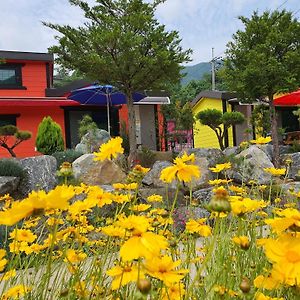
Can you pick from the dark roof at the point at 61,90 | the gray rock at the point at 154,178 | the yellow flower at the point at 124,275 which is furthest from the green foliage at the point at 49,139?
the yellow flower at the point at 124,275

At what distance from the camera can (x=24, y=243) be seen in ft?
4.60

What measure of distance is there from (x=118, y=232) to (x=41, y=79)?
526 inches

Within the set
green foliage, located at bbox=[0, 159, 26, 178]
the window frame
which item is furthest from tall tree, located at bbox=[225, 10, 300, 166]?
the window frame

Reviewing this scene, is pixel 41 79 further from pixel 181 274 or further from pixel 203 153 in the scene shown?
pixel 181 274

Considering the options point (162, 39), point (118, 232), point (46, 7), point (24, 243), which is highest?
point (46, 7)

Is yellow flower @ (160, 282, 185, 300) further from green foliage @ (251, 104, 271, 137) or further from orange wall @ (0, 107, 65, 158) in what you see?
orange wall @ (0, 107, 65, 158)

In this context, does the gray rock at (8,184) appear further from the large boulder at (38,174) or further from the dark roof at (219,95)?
the dark roof at (219,95)

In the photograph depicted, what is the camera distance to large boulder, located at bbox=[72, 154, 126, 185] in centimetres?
646

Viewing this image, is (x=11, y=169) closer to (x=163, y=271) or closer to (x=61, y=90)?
(x=163, y=271)

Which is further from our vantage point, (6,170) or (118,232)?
(6,170)

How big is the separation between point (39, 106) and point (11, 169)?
6463 mm

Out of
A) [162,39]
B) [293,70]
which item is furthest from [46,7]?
[293,70]

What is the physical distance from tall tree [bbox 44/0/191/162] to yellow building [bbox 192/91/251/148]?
25.4ft

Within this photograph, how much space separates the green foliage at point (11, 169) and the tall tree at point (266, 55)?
431 centimetres
